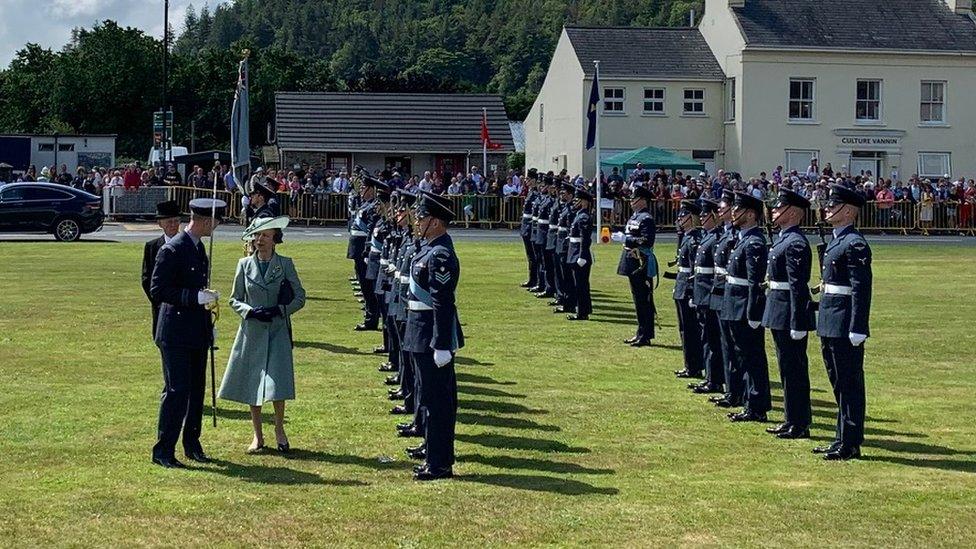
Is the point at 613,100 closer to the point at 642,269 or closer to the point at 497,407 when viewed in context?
the point at 642,269

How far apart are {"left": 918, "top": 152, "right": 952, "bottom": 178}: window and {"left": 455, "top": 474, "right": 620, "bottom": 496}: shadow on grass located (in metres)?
54.7

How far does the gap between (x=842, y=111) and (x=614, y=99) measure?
9.44 metres

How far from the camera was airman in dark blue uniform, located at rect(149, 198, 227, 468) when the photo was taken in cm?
1236

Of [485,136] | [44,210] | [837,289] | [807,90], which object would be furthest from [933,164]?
[837,289]

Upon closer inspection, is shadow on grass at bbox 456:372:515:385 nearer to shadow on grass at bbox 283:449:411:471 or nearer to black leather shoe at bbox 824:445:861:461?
shadow on grass at bbox 283:449:411:471

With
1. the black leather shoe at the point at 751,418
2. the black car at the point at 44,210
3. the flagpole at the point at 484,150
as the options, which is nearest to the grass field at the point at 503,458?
the black leather shoe at the point at 751,418

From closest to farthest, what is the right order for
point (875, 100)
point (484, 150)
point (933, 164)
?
point (875, 100), point (933, 164), point (484, 150)

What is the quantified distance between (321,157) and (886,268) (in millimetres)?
41500

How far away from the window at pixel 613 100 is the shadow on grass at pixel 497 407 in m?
48.8

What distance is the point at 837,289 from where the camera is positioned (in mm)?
13078

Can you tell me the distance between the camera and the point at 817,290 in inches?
547

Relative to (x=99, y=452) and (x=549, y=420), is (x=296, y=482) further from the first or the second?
(x=549, y=420)

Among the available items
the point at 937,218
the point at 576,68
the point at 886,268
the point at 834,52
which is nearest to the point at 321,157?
the point at 576,68

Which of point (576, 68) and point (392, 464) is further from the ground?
point (576, 68)
